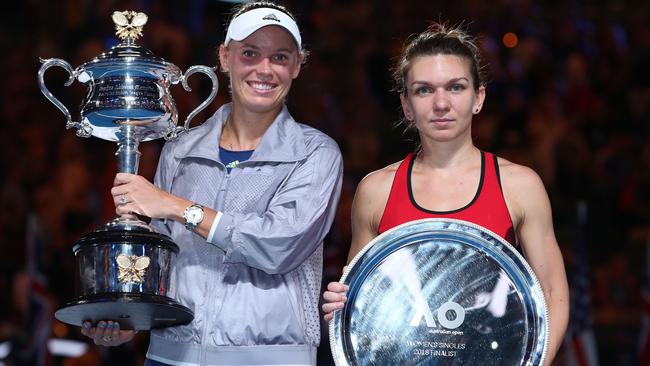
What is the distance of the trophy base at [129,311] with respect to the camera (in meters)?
2.97

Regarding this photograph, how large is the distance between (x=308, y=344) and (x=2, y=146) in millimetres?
4570

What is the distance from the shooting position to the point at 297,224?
3088 mm

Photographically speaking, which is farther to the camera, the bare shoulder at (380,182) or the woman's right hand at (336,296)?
the bare shoulder at (380,182)

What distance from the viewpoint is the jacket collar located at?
3.21 meters

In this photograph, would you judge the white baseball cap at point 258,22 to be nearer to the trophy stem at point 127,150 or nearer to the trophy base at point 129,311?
the trophy stem at point 127,150

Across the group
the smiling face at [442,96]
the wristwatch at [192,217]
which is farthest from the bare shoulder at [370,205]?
the wristwatch at [192,217]

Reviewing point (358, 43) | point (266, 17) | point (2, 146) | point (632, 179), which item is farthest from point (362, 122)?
point (266, 17)

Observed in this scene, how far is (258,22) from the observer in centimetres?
322

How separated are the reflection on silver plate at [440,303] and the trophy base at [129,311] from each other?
0.38 metres

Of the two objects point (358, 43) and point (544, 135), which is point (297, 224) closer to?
point (544, 135)

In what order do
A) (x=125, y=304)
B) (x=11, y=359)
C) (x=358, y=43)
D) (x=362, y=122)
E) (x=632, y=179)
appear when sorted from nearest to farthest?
(x=125, y=304)
(x=11, y=359)
(x=632, y=179)
(x=362, y=122)
(x=358, y=43)

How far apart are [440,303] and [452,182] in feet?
1.03

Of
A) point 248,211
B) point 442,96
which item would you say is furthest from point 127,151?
point 442,96

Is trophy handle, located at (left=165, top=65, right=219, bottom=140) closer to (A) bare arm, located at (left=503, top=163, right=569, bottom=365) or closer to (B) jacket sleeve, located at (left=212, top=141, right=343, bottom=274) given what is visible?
(B) jacket sleeve, located at (left=212, top=141, right=343, bottom=274)
